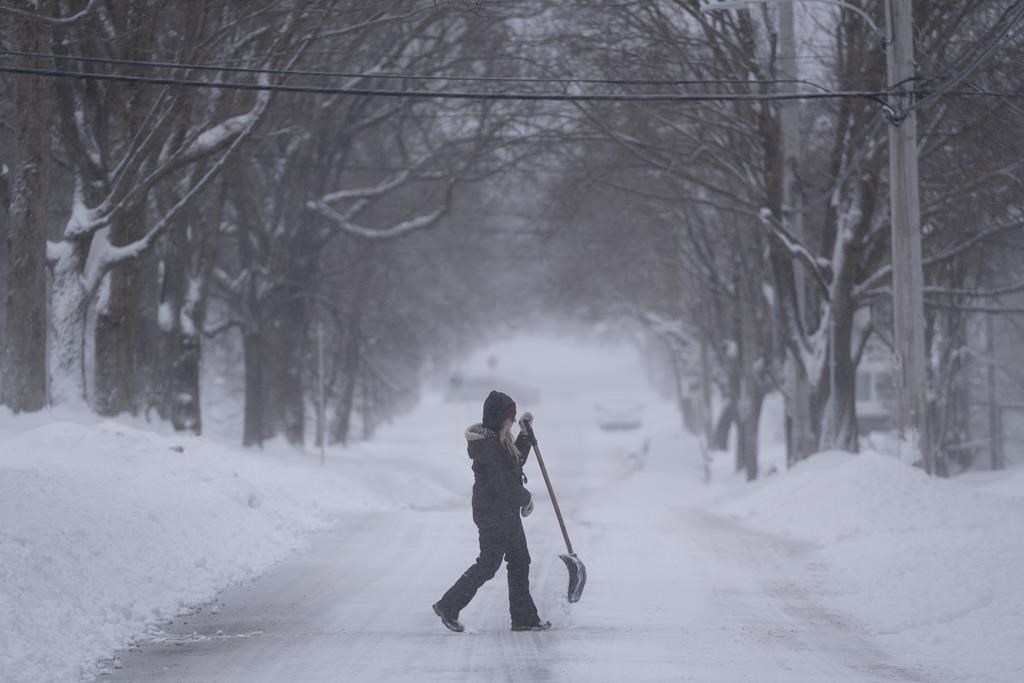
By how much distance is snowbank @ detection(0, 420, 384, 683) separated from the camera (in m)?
10.1

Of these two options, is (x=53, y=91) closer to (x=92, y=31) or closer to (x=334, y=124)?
(x=92, y=31)

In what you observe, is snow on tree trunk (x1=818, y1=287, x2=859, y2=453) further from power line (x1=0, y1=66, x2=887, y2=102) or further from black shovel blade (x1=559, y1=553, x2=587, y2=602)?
black shovel blade (x1=559, y1=553, x2=587, y2=602)

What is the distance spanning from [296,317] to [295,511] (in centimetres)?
1522

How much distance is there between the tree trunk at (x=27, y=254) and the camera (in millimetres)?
17719

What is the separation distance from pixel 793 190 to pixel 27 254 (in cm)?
1431

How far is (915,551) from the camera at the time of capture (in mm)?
14008

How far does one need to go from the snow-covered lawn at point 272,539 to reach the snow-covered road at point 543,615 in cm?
18

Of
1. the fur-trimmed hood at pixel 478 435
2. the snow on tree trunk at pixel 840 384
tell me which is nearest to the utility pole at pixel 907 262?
the snow on tree trunk at pixel 840 384

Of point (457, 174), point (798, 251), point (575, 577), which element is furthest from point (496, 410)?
point (457, 174)

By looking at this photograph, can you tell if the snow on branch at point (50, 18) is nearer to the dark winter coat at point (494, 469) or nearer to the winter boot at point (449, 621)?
the dark winter coat at point (494, 469)

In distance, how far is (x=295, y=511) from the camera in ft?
62.8

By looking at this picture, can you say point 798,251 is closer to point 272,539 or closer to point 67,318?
point 272,539

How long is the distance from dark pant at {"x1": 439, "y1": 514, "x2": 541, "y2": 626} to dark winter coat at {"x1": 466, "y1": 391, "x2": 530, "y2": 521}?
0.31 feet

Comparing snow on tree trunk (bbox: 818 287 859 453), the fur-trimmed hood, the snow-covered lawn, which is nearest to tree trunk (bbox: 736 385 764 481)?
the snow-covered lawn
